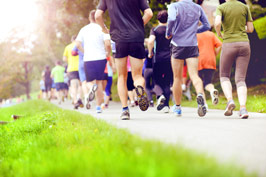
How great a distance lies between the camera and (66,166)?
238 centimetres

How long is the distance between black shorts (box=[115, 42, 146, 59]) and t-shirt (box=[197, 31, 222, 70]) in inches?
115

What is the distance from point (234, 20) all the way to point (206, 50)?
2.53m

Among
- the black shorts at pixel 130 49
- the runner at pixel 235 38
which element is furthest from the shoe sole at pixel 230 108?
the black shorts at pixel 130 49

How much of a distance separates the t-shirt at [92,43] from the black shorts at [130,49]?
255 cm

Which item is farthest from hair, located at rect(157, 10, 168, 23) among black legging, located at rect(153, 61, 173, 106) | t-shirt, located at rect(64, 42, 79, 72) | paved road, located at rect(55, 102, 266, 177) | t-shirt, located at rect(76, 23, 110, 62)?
Result: t-shirt, located at rect(64, 42, 79, 72)

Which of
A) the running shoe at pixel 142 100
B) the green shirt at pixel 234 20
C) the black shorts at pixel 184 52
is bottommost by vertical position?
the running shoe at pixel 142 100

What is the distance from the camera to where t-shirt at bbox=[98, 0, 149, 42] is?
6180mm

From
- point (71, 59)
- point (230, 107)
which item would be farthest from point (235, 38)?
point (71, 59)

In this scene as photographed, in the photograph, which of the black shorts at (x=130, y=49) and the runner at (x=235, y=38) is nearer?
the black shorts at (x=130, y=49)

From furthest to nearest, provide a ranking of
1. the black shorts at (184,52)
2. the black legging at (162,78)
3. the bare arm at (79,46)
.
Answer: the bare arm at (79,46) → the black legging at (162,78) → the black shorts at (184,52)

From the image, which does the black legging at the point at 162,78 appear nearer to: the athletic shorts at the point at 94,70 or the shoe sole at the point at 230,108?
the athletic shorts at the point at 94,70

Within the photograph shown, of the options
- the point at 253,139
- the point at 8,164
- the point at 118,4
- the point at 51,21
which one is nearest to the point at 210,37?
the point at 118,4

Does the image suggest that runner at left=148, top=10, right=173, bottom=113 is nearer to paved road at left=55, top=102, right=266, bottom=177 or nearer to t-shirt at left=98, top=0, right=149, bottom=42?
t-shirt at left=98, top=0, right=149, bottom=42

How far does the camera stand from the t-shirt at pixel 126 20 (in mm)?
6180
